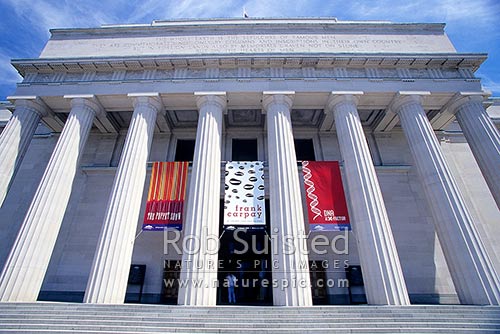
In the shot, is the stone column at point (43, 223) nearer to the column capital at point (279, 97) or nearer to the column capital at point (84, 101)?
the column capital at point (84, 101)

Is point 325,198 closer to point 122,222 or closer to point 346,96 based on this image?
point 346,96

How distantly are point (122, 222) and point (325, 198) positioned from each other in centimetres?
846

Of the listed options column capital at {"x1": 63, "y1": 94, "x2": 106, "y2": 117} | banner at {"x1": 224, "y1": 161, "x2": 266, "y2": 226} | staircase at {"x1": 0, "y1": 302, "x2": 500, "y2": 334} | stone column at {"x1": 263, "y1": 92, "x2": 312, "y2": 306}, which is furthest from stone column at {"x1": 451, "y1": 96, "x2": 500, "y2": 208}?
column capital at {"x1": 63, "y1": 94, "x2": 106, "y2": 117}

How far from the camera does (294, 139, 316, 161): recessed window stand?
1745 cm

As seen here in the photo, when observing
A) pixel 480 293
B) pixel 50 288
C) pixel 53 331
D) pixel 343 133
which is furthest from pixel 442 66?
pixel 50 288

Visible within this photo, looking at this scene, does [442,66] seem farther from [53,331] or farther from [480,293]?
[53,331]

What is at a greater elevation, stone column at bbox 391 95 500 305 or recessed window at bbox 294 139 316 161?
recessed window at bbox 294 139 316 161

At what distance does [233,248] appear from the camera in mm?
15492

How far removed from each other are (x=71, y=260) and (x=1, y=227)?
475cm

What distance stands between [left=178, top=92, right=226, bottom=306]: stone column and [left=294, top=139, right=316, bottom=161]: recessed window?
6.57m

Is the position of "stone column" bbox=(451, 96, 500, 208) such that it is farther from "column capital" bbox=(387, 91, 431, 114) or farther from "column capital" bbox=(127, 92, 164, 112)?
"column capital" bbox=(127, 92, 164, 112)

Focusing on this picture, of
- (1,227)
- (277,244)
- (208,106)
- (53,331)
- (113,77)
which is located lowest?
(53,331)

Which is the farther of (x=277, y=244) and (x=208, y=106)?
(x=208, y=106)

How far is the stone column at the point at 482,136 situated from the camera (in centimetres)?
1193
